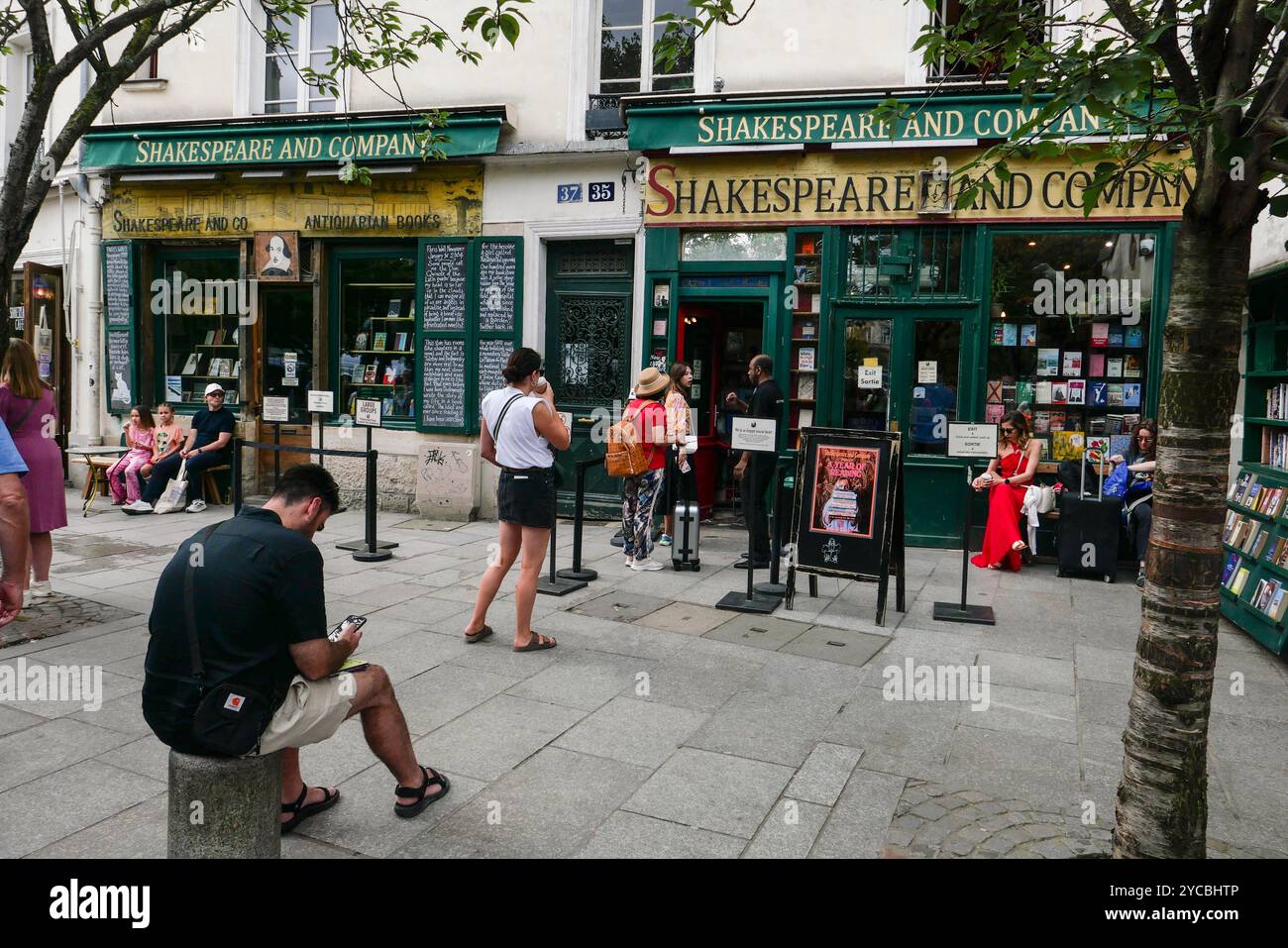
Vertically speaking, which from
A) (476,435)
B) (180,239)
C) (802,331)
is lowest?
(476,435)

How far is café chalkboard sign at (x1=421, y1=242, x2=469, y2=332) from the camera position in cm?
1177

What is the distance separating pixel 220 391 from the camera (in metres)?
12.5

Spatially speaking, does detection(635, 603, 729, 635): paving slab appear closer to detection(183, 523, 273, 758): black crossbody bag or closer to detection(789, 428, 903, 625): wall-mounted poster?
detection(789, 428, 903, 625): wall-mounted poster

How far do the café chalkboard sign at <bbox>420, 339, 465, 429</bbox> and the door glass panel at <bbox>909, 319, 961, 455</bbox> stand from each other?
526cm

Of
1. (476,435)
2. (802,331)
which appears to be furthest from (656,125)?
(476,435)

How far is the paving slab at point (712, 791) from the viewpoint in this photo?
4012 mm

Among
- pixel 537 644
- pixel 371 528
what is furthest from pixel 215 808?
pixel 371 528

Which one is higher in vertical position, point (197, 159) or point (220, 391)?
point (197, 159)

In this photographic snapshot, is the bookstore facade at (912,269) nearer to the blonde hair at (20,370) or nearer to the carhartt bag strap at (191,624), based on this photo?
the blonde hair at (20,370)

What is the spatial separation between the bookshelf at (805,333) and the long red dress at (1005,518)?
209cm

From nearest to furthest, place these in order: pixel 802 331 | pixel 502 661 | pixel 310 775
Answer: pixel 310 775 < pixel 502 661 < pixel 802 331

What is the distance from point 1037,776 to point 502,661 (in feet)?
10.3

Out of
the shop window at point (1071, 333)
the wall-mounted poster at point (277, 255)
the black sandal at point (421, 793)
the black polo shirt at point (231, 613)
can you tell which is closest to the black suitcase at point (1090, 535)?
the shop window at point (1071, 333)

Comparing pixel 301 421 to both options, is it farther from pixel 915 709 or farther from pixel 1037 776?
pixel 1037 776
